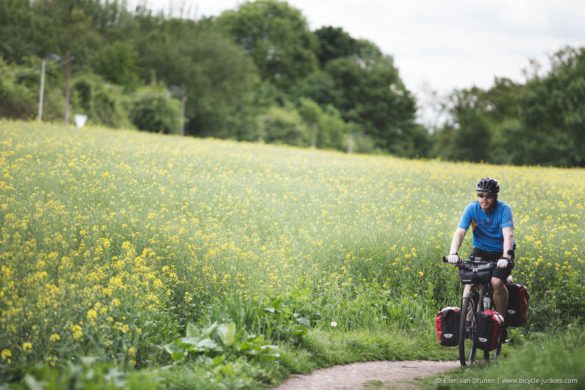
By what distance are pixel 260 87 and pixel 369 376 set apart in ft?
266

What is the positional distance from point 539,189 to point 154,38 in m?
68.6

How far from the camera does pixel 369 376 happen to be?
27.0 feet

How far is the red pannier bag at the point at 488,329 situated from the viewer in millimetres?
8312

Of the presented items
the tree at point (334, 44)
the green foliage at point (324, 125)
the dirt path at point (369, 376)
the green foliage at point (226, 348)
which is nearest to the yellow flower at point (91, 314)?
the green foliage at point (226, 348)

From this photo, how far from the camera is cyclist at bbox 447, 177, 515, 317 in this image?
27.9 ft

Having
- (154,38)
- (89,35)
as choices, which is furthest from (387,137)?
(89,35)

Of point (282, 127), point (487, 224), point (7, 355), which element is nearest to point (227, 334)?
point (7, 355)

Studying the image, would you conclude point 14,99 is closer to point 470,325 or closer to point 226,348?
point 226,348

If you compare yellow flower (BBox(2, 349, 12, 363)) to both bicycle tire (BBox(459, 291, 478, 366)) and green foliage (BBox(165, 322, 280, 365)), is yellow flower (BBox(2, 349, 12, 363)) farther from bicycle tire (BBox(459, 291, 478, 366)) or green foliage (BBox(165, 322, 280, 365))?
bicycle tire (BBox(459, 291, 478, 366))

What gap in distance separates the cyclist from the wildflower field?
5.59 ft

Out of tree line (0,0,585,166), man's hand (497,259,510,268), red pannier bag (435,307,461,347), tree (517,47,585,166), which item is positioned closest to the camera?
man's hand (497,259,510,268)

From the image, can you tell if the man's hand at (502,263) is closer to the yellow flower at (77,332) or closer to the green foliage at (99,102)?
the yellow flower at (77,332)

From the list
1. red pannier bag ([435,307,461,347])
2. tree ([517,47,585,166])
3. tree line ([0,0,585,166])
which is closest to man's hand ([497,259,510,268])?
red pannier bag ([435,307,461,347])

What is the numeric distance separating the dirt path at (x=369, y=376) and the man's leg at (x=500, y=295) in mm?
1009
